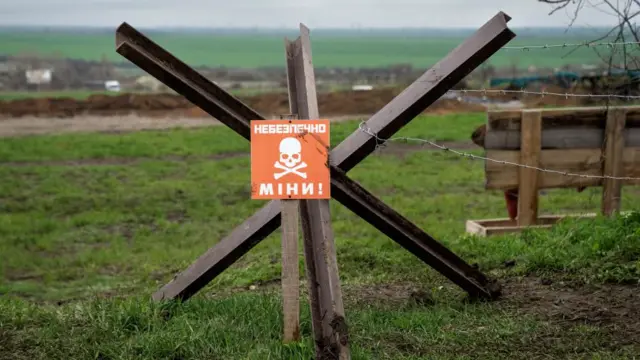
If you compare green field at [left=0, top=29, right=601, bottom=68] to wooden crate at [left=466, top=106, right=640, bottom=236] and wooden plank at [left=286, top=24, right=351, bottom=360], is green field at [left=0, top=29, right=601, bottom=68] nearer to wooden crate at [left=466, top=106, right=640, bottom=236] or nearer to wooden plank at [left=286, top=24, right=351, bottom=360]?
wooden crate at [left=466, top=106, right=640, bottom=236]

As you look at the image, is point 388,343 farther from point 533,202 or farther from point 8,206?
point 8,206

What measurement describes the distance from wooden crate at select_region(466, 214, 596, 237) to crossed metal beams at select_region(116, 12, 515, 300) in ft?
12.8

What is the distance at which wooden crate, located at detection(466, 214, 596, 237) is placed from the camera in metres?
9.57

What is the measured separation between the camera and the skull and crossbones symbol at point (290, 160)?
4.83m

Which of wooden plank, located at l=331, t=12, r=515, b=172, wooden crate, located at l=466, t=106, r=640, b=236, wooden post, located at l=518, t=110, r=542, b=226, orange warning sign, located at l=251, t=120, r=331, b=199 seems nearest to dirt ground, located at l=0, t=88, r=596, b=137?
wooden crate, located at l=466, t=106, r=640, b=236

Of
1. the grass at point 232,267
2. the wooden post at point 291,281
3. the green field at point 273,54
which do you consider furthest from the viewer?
the green field at point 273,54

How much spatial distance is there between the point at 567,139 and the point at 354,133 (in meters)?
5.01

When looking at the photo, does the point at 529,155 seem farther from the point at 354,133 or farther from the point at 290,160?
the point at 290,160

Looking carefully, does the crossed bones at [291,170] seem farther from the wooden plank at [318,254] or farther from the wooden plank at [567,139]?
the wooden plank at [567,139]

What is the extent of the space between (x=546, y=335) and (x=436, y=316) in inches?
28.5

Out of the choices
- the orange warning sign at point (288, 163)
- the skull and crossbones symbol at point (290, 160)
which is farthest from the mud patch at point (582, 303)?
the skull and crossbones symbol at point (290, 160)

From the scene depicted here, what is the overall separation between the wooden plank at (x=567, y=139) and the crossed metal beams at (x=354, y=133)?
3.98m

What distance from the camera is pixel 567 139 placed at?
9594mm

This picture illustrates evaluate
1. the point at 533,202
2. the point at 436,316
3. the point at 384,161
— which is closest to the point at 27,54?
the point at 384,161
